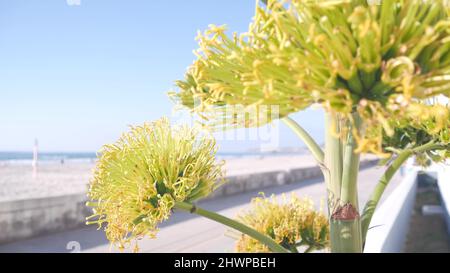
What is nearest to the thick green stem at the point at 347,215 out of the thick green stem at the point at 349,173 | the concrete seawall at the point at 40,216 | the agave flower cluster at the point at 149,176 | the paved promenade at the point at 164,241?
the thick green stem at the point at 349,173

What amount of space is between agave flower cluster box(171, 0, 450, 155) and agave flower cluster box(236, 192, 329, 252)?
69 cm

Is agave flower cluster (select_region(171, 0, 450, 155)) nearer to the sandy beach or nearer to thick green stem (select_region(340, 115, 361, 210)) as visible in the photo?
thick green stem (select_region(340, 115, 361, 210))

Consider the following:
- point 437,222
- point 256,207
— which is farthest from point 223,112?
point 437,222

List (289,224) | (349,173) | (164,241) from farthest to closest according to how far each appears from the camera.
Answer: (164,241)
(289,224)
(349,173)

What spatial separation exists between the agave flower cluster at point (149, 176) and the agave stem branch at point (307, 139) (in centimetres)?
18

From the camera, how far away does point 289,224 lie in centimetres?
111

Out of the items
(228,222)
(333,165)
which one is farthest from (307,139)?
(228,222)

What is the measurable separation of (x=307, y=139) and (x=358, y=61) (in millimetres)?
413

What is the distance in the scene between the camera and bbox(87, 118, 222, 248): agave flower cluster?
71 cm

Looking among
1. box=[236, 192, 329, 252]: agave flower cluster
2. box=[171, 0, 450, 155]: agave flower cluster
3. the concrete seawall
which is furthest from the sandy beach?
box=[171, 0, 450, 155]: agave flower cluster

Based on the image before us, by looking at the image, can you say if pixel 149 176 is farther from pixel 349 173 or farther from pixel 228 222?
pixel 349 173

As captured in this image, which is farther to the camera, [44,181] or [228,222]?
[44,181]

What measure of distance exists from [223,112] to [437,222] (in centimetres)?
538
